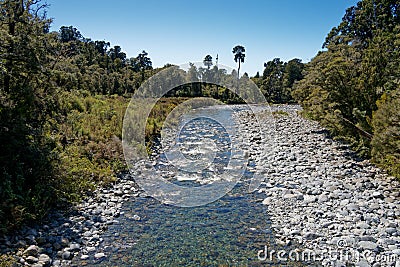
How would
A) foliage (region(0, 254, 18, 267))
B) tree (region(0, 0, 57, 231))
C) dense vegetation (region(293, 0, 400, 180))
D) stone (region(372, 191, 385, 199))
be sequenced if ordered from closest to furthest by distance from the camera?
foliage (region(0, 254, 18, 267)) → tree (region(0, 0, 57, 231)) → stone (region(372, 191, 385, 199)) → dense vegetation (region(293, 0, 400, 180))

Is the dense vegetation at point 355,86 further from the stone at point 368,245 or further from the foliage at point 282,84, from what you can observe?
the foliage at point 282,84

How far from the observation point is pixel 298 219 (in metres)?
7.17

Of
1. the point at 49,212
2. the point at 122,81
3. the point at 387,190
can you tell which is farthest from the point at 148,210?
the point at 122,81

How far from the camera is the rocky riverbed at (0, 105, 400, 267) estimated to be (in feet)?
18.2

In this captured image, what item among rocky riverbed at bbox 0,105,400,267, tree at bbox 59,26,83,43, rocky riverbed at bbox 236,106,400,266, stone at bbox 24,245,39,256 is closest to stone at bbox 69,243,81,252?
rocky riverbed at bbox 0,105,400,267

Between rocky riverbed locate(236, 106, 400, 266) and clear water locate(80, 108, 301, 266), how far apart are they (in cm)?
55

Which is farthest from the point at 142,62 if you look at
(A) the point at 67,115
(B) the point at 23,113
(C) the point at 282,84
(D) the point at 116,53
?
(B) the point at 23,113

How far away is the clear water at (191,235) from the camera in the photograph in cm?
574

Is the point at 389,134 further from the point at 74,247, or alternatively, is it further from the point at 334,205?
the point at 74,247

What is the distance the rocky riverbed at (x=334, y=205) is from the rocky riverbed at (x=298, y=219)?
0.02 meters

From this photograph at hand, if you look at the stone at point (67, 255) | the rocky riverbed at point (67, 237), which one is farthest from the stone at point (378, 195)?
the stone at point (67, 255)

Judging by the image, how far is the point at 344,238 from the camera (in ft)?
19.9

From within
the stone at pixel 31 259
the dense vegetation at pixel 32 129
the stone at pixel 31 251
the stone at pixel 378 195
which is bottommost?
the stone at pixel 31 259

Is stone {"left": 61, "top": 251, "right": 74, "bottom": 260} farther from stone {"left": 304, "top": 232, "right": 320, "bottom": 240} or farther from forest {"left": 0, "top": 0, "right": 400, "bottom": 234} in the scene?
stone {"left": 304, "top": 232, "right": 320, "bottom": 240}
